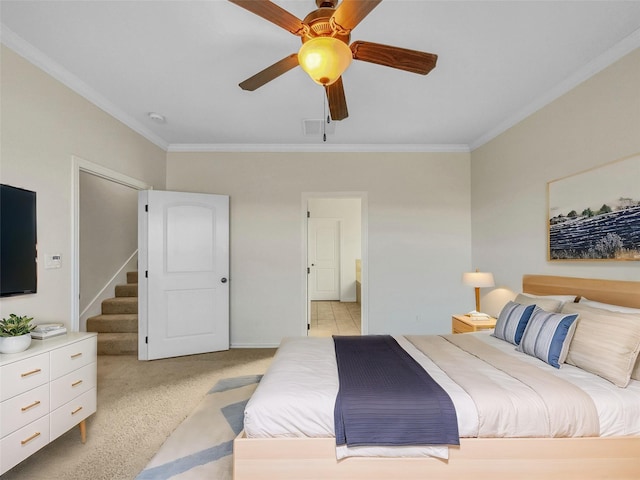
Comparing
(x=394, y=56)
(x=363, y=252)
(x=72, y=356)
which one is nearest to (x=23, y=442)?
(x=72, y=356)

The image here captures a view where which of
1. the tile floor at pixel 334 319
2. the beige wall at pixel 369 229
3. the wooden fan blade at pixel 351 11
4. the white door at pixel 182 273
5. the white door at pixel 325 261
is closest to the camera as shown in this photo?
the wooden fan blade at pixel 351 11

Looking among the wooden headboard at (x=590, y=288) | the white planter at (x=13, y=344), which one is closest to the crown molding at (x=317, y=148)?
the wooden headboard at (x=590, y=288)

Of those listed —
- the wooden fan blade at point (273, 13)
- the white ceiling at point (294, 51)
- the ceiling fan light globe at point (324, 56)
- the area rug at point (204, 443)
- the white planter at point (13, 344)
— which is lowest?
the area rug at point (204, 443)

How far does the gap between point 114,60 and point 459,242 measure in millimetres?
4067

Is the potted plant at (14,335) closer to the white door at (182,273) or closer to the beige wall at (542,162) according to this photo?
the white door at (182,273)

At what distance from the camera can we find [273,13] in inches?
55.8

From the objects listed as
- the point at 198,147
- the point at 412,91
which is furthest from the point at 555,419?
the point at 198,147

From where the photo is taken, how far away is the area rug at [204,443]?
1817 mm

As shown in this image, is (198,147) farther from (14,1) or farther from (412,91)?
(412,91)

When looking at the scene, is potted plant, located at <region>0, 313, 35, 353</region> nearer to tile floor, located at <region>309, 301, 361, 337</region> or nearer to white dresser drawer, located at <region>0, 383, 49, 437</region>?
white dresser drawer, located at <region>0, 383, 49, 437</region>

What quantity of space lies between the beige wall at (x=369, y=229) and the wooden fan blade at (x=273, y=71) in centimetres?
Result: 242

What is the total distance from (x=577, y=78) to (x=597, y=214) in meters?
1.08

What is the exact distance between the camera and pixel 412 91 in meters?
2.85

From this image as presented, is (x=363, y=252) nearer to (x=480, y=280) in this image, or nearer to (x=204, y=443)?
(x=480, y=280)
